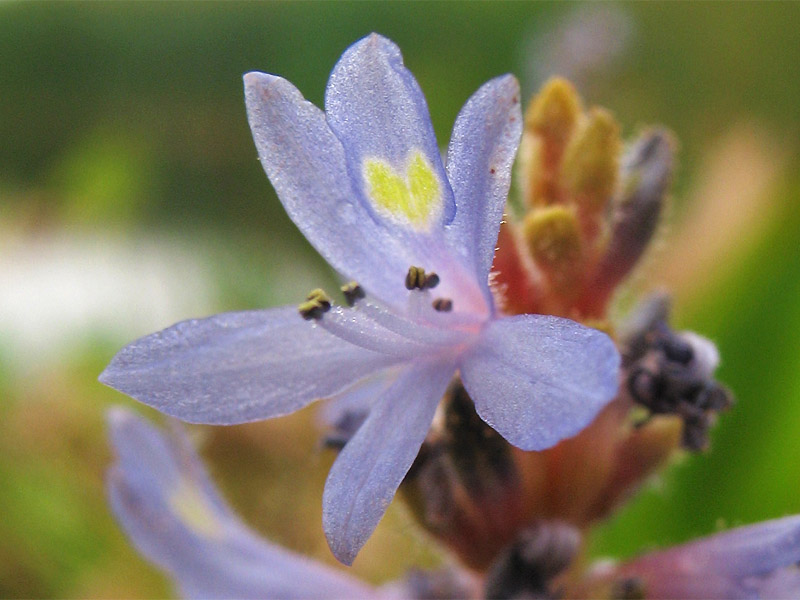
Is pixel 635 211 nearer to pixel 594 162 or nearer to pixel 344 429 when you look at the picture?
pixel 594 162

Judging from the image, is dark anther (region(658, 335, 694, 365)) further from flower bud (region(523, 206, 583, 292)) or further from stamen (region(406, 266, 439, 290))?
stamen (region(406, 266, 439, 290))

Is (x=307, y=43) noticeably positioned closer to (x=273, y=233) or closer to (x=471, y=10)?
(x=273, y=233)

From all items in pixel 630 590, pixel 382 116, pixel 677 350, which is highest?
pixel 382 116

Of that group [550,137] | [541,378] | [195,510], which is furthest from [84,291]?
[541,378]

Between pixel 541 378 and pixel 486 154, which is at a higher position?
pixel 486 154

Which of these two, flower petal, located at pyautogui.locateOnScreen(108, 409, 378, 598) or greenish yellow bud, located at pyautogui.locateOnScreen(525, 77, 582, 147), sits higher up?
greenish yellow bud, located at pyautogui.locateOnScreen(525, 77, 582, 147)

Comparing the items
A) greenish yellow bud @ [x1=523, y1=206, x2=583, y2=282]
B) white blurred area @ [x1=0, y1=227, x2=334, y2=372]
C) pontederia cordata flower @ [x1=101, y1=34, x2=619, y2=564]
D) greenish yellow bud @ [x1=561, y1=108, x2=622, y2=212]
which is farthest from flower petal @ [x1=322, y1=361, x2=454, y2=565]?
white blurred area @ [x1=0, y1=227, x2=334, y2=372]

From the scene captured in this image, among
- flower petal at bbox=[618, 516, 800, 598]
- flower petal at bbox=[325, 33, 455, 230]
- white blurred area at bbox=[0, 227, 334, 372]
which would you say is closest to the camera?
flower petal at bbox=[325, 33, 455, 230]
